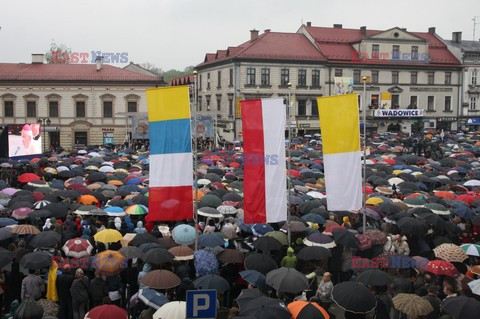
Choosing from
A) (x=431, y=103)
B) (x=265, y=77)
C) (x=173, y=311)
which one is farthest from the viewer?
(x=431, y=103)

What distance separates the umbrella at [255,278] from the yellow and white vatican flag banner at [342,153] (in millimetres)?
3409

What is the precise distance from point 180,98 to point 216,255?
3.56 meters

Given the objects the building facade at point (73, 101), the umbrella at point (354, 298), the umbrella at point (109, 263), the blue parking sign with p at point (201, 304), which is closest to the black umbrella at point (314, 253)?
the umbrella at point (354, 298)

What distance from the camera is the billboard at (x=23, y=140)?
27047 millimetres

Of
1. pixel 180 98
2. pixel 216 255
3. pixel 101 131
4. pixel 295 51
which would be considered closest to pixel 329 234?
pixel 216 255

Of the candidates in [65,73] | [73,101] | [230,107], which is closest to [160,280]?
[73,101]

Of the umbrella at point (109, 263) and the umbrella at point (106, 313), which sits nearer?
the umbrella at point (106, 313)

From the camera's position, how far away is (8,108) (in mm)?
51031

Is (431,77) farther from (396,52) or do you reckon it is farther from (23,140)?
(23,140)

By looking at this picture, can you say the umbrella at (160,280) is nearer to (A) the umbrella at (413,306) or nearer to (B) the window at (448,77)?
(A) the umbrella at (413,306)

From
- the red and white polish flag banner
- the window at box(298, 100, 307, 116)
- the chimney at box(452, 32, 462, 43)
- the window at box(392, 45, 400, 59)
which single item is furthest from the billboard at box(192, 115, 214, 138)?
Answer: the chimney at box(452, 32, 462, 43)

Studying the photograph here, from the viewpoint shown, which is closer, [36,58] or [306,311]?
[306,311]

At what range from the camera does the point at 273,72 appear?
55875 millimetres

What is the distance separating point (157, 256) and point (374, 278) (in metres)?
4.21
